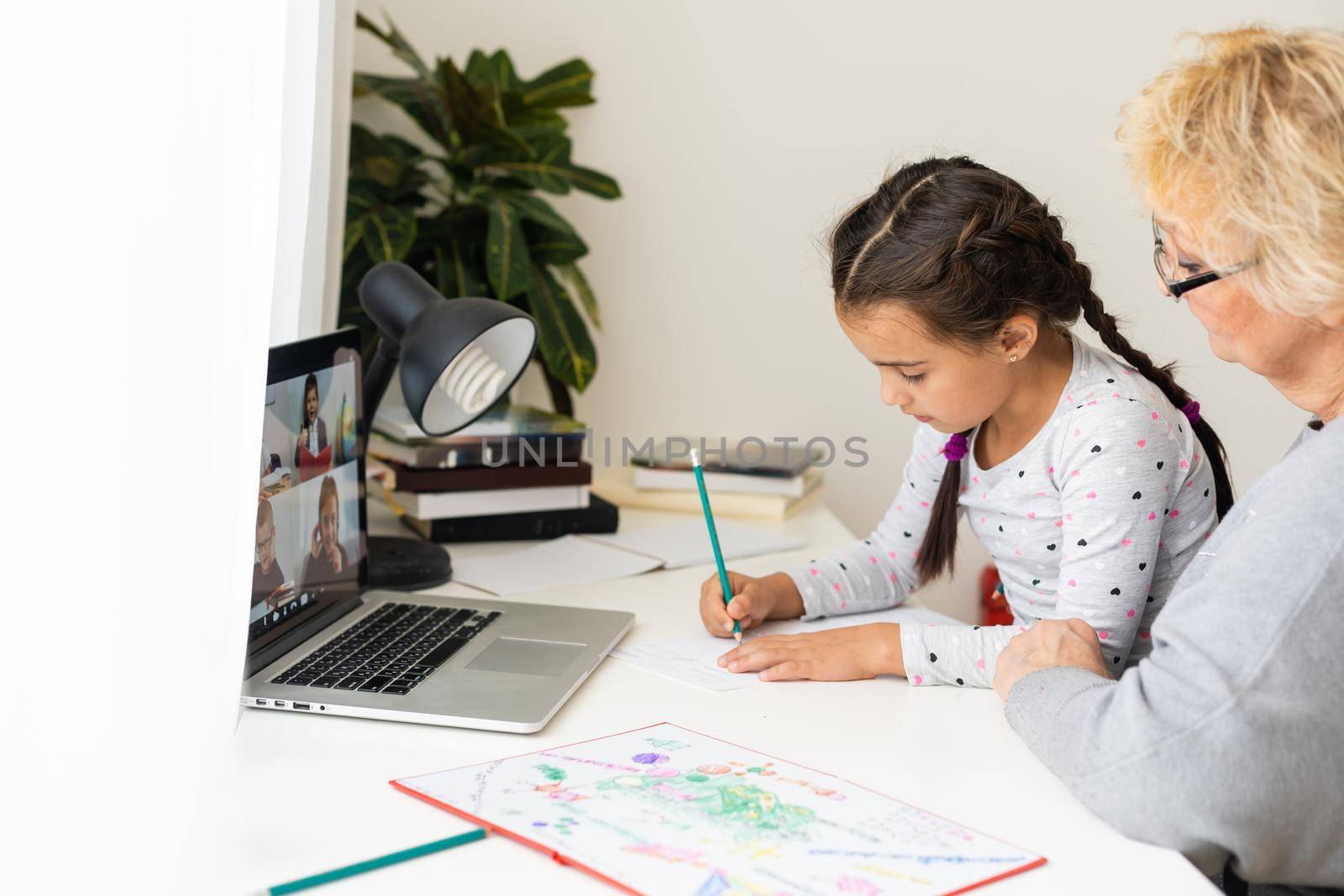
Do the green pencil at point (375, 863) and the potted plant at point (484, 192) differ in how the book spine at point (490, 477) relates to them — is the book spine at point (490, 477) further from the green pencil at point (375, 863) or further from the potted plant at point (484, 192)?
the green pencil at point (375, 863)

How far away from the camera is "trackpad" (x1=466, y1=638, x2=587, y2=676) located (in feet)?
3.51

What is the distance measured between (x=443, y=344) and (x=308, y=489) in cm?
21

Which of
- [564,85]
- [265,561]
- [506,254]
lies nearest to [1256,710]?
[265,561]

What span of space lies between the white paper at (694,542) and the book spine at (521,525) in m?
0.03

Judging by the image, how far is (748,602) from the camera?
124cm

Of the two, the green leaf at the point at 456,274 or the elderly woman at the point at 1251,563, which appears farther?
the green leaf at the point at 456,274

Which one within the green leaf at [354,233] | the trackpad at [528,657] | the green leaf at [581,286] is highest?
the green leaf at [354,233]

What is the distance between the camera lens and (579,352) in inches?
85.5

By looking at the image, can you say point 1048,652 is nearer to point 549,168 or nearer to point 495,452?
point 495,452

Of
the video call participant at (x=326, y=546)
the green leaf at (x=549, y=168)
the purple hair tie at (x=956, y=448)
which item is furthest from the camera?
the green leaf at (x=549, y=168)

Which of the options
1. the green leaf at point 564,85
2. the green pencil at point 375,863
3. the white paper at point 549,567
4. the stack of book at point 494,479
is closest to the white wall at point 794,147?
the green leaf at point 564,85

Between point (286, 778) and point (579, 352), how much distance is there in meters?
1.39

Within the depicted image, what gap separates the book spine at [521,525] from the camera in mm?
1657

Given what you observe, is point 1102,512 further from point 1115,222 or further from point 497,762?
point 1115,222
